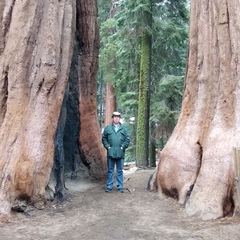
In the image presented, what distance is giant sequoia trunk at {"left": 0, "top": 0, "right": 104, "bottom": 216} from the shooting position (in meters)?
6.65

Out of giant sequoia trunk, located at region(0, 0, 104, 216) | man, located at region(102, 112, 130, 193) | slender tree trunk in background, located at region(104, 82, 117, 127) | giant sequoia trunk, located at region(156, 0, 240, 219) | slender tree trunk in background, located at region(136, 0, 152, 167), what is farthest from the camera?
slender tree trunk in background, located at region(104, 82, 117, 127)

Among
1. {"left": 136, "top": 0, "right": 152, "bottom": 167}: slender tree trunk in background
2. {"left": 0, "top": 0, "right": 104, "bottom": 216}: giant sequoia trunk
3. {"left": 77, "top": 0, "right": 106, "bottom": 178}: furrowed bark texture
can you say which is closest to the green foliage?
{"left": 136, "top": 0, "right": 152, "bottom": 167}: slender tree trunk in background

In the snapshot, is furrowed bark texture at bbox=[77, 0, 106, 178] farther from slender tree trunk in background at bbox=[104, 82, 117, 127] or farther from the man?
slender tree trunk in background at bbox=[104, 82, 117, 127]

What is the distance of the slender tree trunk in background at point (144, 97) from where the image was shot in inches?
516

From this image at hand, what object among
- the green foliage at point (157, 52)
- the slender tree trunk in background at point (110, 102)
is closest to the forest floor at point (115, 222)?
the green foliage at point (157, 52)

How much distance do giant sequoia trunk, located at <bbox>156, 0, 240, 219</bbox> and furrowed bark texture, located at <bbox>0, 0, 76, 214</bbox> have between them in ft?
9.00

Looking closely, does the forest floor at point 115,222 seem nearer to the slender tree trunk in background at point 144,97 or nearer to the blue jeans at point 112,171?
the blue jeans at point 112,171

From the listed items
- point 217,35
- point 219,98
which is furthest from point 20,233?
point 217,35

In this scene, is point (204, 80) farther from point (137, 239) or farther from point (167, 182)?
point (137, 239)

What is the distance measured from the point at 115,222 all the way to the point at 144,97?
24.9ft

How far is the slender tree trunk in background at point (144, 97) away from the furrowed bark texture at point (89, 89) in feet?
8.90

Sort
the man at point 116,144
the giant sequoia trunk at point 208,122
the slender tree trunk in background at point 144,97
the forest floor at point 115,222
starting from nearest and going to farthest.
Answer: the forest floor at point 115,222 < the giant sequoia trunk at point 208,122 < the man at point 116,144 < the slender tree trunk in background at point 144,97

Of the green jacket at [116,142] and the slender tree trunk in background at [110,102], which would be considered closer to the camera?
the green jacket at [116,142]

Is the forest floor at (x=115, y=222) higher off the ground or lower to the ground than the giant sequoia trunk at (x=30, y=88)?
lower
